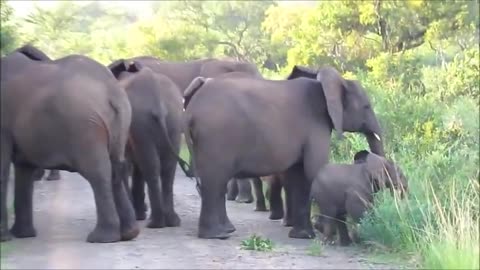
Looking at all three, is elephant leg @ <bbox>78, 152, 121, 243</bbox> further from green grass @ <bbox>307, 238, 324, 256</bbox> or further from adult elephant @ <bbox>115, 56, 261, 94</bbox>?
adult elephant @ <bbox>115, 56, 261, 94</bbox>

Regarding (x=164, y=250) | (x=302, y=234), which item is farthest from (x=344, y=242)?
(x=164, y=250)

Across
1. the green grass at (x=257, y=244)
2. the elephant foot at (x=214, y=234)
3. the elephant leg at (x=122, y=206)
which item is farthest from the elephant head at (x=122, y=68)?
the green grass at (x=257, y=244)

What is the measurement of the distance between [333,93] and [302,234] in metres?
1.52

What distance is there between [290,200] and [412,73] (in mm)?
9212

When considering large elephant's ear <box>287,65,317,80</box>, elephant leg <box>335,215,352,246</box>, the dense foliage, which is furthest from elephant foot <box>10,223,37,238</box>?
large elephant's ear <box>287,65,317,80</box>

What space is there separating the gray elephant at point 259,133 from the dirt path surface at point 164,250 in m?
0.37

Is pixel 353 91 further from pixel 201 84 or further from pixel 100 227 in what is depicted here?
pixel 100 227

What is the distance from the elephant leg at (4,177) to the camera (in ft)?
30.7

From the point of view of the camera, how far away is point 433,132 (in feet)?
44.4

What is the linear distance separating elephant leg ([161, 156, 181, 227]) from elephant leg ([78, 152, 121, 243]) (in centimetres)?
123

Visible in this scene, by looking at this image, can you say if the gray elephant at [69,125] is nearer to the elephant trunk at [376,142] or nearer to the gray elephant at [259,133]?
the gray elephant at [259,133]

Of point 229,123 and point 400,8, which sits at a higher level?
point 400,8

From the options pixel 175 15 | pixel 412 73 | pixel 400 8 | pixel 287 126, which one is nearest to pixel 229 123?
pixel 287 126

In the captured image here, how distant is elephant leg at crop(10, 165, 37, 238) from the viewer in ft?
32.2
